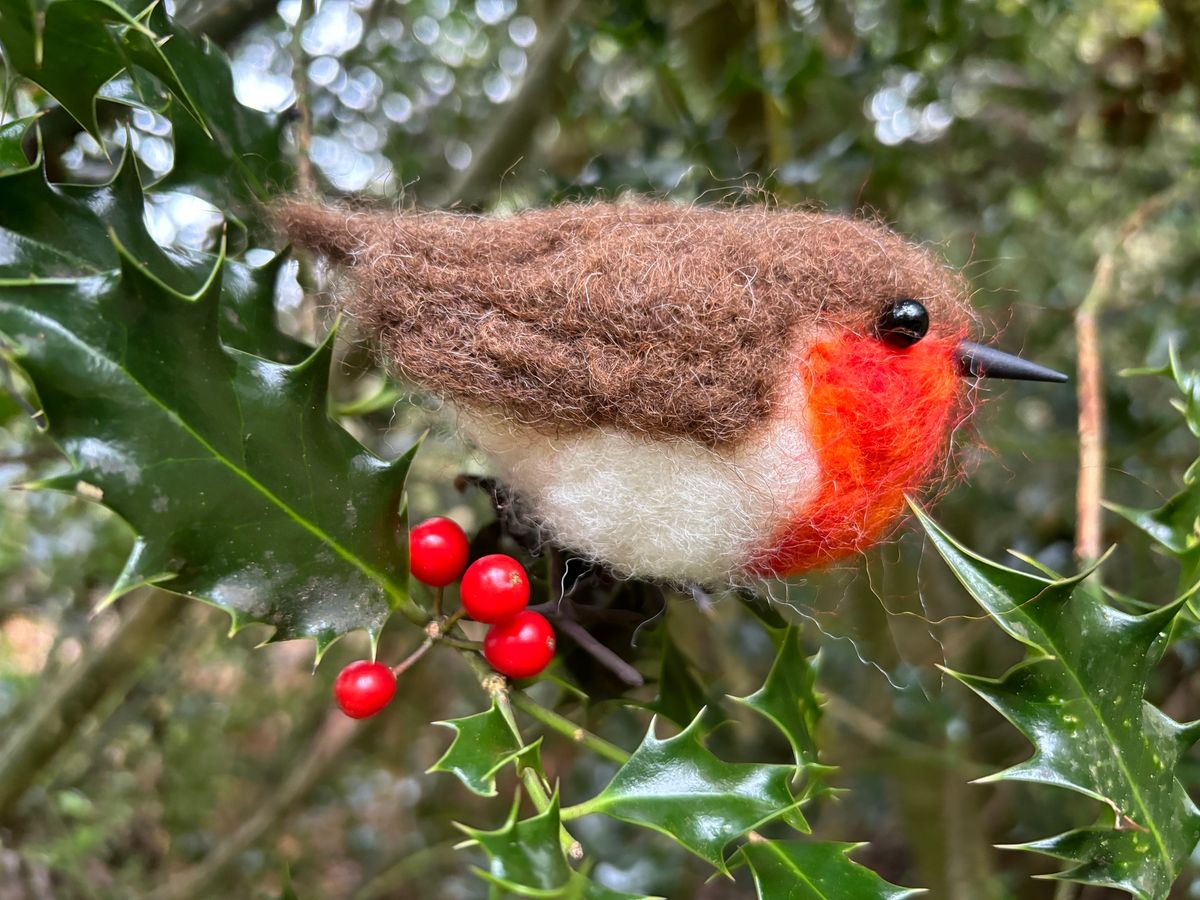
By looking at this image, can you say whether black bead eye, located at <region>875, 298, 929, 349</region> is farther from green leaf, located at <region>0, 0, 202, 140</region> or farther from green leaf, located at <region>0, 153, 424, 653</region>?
green leaf, located at <region>0, 0, 202, 140</region>

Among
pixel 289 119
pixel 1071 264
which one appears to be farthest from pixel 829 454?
pixel 1071 264

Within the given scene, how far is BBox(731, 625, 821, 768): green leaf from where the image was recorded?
0.67 meters

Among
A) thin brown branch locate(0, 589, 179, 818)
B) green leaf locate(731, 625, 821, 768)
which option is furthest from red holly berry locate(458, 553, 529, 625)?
thin brown branch locate(0, 589, 179, 818)

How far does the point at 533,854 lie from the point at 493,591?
0.55 ft

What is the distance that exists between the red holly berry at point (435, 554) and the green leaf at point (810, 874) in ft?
0.93

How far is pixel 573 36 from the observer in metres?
1.19

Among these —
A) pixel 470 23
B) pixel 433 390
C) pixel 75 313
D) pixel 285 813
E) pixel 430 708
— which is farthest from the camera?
pixel 430 708

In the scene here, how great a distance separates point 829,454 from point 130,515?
412 millimetres

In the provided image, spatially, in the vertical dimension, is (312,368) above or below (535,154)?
above

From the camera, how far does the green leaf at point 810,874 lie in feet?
1.83

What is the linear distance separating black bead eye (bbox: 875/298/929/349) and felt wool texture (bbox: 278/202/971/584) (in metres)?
0.01

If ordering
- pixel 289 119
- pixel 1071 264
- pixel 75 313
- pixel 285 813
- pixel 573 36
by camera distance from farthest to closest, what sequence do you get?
pixel 1071 264 < pixel 285 813 < pixel 573 36 < pixel 289 119 < pixel 75 313

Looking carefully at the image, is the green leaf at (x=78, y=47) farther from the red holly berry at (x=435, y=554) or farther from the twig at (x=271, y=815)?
the twig at (x=271, y=815)

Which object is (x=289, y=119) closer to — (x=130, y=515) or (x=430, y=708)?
(x=130, y=515)
